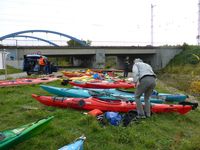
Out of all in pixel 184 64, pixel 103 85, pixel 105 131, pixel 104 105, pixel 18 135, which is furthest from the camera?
pixel 184 64

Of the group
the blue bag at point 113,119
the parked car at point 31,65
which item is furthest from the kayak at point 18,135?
the parked car at point 31,65

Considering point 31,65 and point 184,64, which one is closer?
point 31,65

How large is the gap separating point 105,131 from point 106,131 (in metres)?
0.02

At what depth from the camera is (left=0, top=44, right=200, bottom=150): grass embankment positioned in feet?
15.5

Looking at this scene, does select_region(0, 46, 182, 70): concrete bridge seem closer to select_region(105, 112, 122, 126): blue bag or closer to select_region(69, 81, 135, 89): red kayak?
select_region(69, 81, 135, 89): red kayak

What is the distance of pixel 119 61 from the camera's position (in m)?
47.3

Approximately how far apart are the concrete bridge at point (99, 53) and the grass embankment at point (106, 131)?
24.3m

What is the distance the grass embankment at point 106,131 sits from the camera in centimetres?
473

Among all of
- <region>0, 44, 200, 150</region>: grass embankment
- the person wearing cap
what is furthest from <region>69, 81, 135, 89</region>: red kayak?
the person wearing cap

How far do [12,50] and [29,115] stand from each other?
2702 cm

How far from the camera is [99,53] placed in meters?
38.4

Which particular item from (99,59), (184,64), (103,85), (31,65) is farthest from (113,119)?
(184,64)

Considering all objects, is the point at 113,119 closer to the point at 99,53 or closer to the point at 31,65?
the point at 31,65

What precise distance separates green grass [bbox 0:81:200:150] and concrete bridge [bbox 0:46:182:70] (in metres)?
24.3
